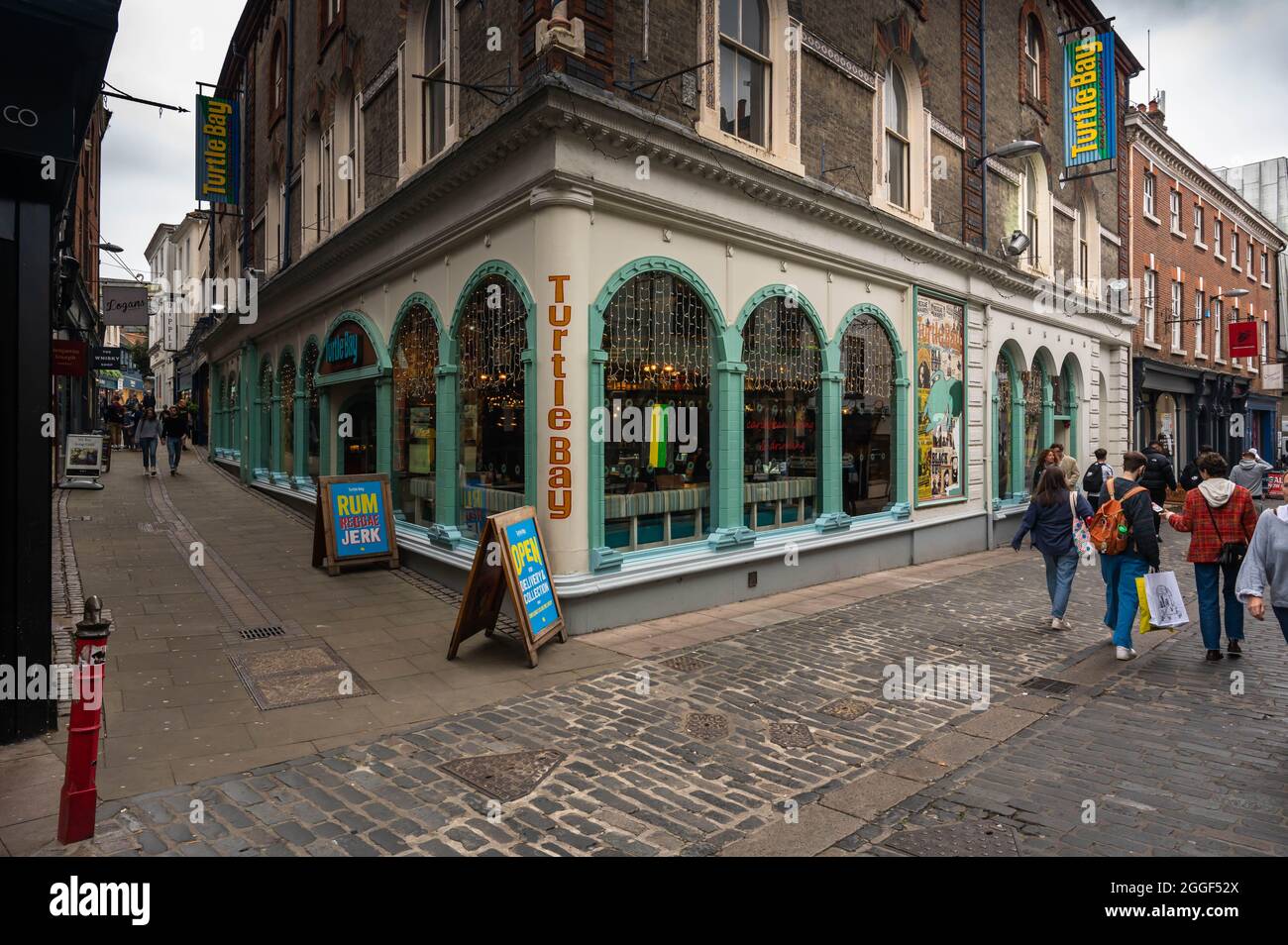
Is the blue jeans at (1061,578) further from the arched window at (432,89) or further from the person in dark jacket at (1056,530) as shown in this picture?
the arched window at (432,89)

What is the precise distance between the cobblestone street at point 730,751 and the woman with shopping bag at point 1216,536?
0.38 meters

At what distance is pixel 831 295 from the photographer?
1166 centimetres

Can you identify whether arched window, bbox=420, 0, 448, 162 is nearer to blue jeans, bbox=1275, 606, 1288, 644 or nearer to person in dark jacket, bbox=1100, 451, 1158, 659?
person in dark jacket, bbox=1100, 451, 1158, 659

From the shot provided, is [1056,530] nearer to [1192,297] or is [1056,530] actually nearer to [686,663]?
[686,663]

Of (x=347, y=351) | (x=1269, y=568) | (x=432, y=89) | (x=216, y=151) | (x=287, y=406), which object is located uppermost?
(x=216, y=151)

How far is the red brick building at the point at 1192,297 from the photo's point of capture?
23.8 metres

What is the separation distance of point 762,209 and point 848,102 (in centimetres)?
318

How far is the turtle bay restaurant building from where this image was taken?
8.30 metres

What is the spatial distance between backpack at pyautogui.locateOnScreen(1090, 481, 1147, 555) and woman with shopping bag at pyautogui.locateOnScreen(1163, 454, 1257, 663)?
37cm

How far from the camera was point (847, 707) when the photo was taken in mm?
5992

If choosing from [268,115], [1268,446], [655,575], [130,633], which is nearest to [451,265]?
[655,575]

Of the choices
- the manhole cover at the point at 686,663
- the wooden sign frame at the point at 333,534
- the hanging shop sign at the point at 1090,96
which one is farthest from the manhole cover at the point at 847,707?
the hanging shop sign at the point at 1090,96

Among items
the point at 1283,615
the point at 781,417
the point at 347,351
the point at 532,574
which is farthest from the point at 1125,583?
the point at 347,351

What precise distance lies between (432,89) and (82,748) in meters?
10.3
